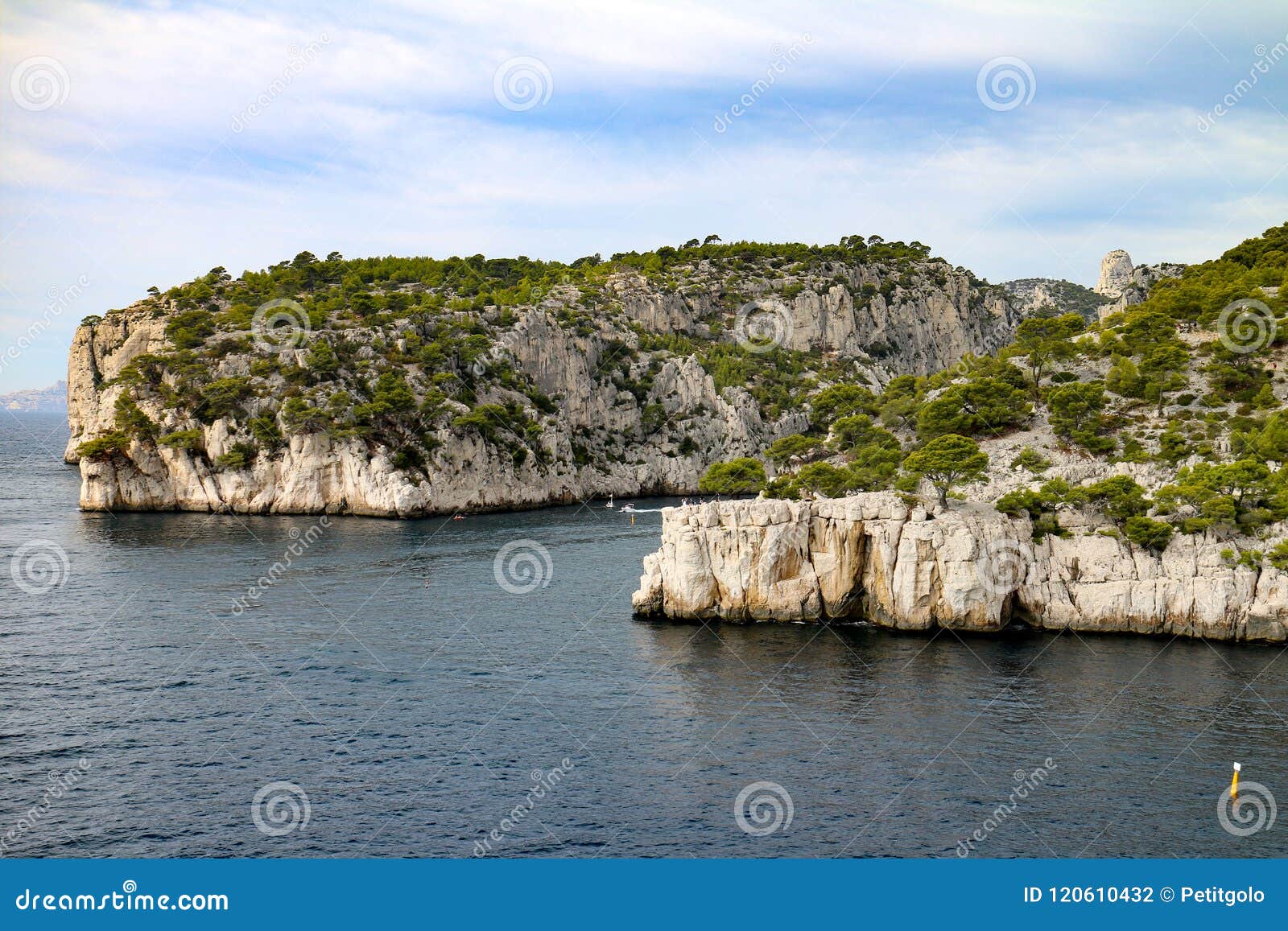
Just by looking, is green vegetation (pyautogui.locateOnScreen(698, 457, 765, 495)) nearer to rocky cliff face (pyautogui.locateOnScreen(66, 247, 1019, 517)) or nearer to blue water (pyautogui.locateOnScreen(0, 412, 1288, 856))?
blue water (pyautogui.locateOnScreen(0, 412, 1288, 856))

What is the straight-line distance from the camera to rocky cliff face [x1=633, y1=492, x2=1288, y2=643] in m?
55.1

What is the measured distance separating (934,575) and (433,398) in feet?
259

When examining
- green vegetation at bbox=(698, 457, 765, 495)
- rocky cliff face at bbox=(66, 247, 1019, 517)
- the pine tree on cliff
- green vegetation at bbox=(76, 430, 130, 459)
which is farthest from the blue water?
green vegetation at bbox=(76, 430, 130, 459)

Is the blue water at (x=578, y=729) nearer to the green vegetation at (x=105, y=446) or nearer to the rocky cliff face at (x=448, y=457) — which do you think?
the rocky cliff face at (x=448, y=457)

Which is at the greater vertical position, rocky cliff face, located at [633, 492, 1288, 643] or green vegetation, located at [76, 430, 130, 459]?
green vegetation, located at [76, 430, 130, 459]

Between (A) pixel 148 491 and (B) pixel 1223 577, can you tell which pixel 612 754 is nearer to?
(B) pixel 1223 577

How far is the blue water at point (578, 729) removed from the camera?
105 feet

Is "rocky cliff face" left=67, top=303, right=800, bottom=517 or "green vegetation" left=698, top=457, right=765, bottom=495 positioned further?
"rocky cliff face" left=67, top=303, right=800, bottom=517

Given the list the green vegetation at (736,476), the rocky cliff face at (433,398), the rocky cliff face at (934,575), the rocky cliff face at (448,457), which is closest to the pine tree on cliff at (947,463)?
the rocky cliff face at (934,575)

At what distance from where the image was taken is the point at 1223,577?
54.5 m

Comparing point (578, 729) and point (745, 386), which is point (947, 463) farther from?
point (745, 386)

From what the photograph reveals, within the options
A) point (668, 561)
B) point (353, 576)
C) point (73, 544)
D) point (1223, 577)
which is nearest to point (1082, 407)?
point (1223, 577)

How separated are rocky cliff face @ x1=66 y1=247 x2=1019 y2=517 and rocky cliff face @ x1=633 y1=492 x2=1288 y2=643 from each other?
59472 mm

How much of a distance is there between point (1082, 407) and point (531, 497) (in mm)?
72395
